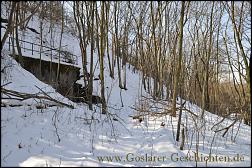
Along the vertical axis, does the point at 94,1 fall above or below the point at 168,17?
below

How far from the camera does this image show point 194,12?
21.3 metres

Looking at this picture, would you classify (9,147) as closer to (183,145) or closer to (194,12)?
(183,145)

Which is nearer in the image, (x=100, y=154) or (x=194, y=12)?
(x=100, y=154)

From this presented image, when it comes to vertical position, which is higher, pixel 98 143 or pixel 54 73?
pixel 54 73

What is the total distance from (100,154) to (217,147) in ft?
9.79

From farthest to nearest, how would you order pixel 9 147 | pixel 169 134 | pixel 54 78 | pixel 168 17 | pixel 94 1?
pixel 168 17
pixel 54 78
pixel 94 1
pixel 169 134
pixel 9 147

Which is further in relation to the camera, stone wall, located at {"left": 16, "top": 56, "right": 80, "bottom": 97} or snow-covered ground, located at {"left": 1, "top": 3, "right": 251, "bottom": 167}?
stone wall, located at {"left": 16, "top": 56, "right": 80, "bottom": 97}

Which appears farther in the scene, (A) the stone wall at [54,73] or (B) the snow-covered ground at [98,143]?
(A) the stone wall at [54,73]

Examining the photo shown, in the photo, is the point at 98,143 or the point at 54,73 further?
the point at 54,73

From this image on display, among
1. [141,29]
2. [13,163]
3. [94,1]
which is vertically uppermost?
[141,29]

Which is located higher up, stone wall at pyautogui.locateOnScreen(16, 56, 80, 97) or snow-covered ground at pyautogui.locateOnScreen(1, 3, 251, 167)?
stone wall at pyautogui.locateOnScreen(16, 56, 80, 97)

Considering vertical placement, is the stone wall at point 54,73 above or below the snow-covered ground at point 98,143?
above

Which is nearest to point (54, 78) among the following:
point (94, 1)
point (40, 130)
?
point (94, 1)

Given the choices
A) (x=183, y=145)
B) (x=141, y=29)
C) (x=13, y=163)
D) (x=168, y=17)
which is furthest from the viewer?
(x=141, y=29)
